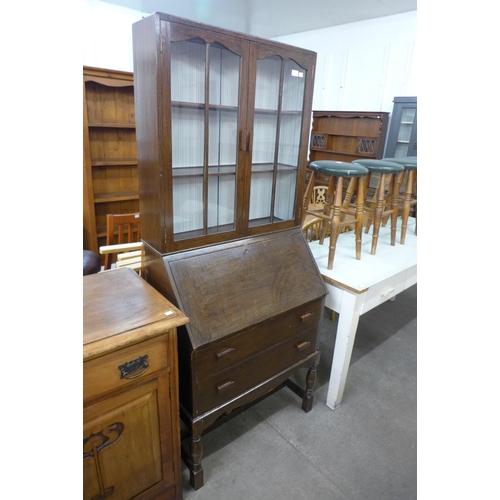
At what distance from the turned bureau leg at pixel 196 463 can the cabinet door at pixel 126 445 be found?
0.41ft

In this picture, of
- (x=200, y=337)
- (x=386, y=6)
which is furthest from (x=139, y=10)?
(x=200, y=337)

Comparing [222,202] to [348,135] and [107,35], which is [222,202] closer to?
[348,135]

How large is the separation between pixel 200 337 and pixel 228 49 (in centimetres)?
106

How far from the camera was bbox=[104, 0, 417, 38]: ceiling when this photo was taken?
4.02 m

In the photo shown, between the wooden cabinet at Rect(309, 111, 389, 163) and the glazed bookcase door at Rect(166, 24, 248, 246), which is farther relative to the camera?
the wooden cabinet at Rect(309, 111, 389, 163)

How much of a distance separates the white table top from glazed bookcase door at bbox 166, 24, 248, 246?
0.62m

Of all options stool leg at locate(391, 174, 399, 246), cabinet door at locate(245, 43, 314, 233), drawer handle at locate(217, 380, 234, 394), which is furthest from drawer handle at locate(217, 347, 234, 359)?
stool leg at locate(391, 174, 399, 246)

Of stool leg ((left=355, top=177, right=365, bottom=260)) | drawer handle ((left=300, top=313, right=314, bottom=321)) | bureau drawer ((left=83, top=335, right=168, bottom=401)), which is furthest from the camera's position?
stool leg ((left=355, top=177, right=365, bottom=260))

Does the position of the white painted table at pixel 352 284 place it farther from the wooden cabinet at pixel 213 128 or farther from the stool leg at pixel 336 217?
the wooden cabinet at pixel 213 128

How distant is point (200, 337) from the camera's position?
4.15 ft

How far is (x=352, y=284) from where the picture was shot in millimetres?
1724

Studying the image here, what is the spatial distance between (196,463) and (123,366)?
2.21ft

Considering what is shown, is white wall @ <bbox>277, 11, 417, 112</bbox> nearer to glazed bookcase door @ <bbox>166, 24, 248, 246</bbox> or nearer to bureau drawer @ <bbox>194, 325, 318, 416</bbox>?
glazed bookcase door @ <bbox>166, 24, 248, 246</bbox>
